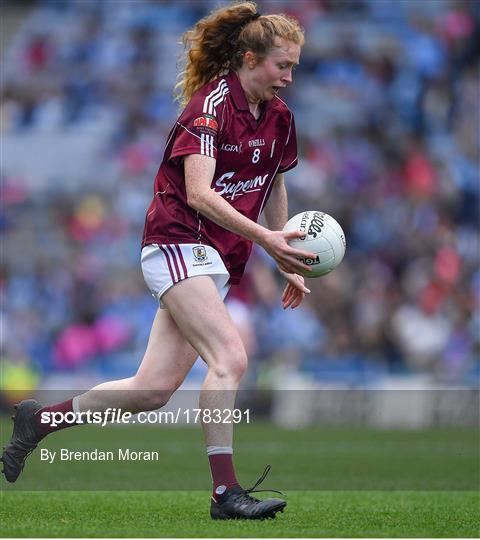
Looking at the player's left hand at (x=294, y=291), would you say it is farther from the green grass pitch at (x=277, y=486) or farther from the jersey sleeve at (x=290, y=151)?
the green grass pitch at (x=277, y=486)

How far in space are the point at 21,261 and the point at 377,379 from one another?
5.11m

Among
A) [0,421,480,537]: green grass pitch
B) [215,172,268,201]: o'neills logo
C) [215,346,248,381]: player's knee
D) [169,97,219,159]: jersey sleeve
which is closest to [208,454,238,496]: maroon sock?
[0,421,480,537]: green grass pitch

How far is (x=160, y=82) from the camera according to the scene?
18.9 m

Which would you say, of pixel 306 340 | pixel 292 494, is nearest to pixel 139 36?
pixel 306 340

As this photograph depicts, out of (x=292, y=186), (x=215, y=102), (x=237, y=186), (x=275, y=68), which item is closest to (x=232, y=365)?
(x=237, y=186)

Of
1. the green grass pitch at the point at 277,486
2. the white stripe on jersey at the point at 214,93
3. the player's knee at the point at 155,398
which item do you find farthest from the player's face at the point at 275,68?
the green grass pitch at the point at 277,486

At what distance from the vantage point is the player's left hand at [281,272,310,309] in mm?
6094

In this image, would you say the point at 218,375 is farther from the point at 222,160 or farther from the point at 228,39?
the point at 228,39

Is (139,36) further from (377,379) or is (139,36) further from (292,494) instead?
(292,494)

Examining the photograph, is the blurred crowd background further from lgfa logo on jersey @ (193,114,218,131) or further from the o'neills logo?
lgfa logo on jersey @ (193,114,218,131)

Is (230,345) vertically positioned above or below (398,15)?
below

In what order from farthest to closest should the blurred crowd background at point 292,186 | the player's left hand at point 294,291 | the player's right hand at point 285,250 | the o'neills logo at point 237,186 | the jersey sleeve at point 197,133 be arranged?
the blurred crowd background at point 292,186
the player's left hand at point 294,291
the o'neills logo at point 237,186
the jersey sleeve at point 197,133
the player's right hand at point 285,250

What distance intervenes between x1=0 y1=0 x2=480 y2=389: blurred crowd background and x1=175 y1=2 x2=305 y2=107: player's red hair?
7675 mm

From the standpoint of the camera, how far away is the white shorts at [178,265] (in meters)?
5.67
